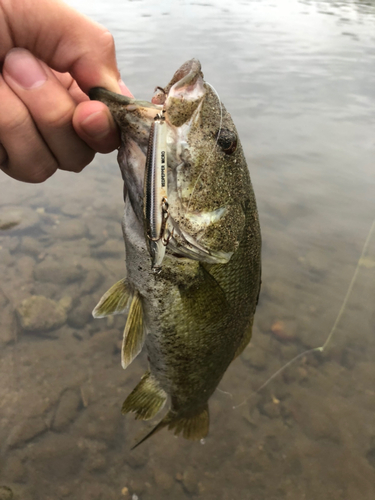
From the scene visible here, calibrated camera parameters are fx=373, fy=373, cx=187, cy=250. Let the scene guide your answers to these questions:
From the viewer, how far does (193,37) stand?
1344 centimetres

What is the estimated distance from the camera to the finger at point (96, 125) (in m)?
1.47

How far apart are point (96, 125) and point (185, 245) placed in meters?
0.62

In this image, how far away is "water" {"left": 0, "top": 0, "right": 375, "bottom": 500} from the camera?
311cm

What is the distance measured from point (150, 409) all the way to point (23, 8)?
7.42ft

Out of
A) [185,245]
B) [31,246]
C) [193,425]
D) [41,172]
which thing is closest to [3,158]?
[41,172]

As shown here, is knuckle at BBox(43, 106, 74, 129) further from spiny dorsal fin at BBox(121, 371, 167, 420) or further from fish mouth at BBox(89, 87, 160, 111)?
spiny dorsal fin at BBox(121, 371, 167, 420)

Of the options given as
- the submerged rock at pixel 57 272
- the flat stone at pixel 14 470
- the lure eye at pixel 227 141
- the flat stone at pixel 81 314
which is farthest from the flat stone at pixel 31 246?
the lure eye at pixel 227 141

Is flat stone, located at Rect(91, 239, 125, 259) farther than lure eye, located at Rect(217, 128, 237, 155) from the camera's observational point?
Yes

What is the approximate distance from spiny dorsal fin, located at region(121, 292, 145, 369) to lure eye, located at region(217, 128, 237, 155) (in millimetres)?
861

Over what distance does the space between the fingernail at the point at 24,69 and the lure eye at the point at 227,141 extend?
0.79m

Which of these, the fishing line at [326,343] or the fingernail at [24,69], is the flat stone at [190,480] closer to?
the fishing line at [326,343]

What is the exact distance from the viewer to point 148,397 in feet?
7.99

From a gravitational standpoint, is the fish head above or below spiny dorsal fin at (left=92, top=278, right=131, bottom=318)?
above

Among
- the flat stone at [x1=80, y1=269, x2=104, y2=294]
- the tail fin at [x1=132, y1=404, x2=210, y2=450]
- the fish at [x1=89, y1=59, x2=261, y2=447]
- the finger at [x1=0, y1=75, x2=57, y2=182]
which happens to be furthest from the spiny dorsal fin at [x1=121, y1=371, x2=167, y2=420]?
the flat stone at [x1=80, y1=269, x2=104, y2=294]
